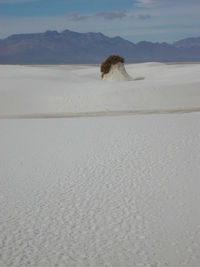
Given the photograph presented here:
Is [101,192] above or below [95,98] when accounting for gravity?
below

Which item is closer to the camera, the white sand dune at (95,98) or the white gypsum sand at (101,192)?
the white gypsum sand at (101,192)

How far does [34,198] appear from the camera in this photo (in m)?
5.30

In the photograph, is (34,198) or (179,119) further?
(179,119)

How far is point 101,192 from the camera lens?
5.45 meters

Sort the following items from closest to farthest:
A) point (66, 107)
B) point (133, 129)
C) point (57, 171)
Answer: point (57, 171) → point (133, 129) → point (66, 107)

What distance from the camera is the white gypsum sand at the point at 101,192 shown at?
3846 mm

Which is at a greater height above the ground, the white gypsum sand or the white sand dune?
the white sand dune

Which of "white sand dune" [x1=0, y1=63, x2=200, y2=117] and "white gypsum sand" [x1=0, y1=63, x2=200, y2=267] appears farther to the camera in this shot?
"white sand dune" [x1=0, y1=63, x2=200, y2=117]

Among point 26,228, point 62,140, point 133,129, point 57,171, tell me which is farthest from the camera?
point 133,129

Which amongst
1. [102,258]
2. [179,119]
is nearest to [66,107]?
[179,119]

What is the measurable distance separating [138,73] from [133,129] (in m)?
27.2

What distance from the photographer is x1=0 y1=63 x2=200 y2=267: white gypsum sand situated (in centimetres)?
385

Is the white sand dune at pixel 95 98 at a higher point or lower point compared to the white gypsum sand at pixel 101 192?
higher

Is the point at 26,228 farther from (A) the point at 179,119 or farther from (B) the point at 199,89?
(B) the point at 199,89
